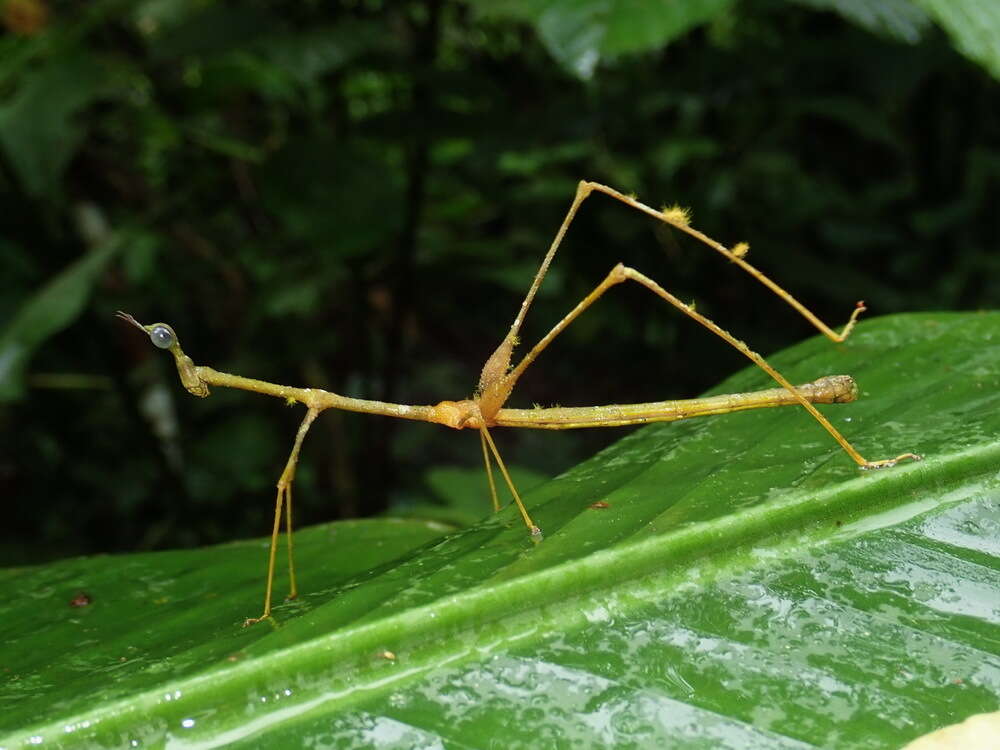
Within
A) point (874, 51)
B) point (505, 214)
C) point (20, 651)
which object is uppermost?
point (874, 51)

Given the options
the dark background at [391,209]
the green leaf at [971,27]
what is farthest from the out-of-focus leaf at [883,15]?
the green leaf at [971,27]

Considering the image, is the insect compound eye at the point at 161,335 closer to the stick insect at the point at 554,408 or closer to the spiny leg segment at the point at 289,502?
the stick insect at the point at 554,408

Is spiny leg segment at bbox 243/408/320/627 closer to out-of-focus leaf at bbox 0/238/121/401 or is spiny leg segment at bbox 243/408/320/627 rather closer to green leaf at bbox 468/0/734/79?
green leaf at bbox 468/0/734/79

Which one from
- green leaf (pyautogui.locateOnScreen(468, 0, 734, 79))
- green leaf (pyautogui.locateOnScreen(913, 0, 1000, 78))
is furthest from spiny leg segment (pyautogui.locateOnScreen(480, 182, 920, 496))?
green leaf (pyautogui.locateOnScreen(913, 0, 1000, 78))

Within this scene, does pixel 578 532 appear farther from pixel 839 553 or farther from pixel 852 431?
pixel 852 431

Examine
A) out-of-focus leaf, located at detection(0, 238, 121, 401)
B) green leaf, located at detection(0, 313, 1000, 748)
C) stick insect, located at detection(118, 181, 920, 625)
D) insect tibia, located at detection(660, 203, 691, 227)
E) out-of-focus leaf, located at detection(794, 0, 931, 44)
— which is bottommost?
green leaf, located at detection(0, 313, 1000, 748)

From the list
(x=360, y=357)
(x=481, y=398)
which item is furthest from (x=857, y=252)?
(x=481, y=398)
